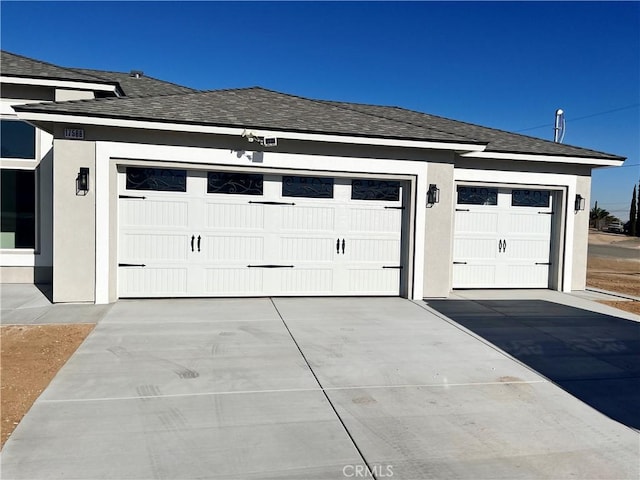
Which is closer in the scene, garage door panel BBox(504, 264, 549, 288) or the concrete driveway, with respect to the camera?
the concrete driveway

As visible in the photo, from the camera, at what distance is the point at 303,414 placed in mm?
4035

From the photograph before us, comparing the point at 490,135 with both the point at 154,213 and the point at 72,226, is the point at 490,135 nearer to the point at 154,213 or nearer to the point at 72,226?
the point at 154,213

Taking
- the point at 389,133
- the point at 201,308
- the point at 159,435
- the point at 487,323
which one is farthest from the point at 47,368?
the point at 389,133

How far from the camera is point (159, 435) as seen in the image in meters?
3.60

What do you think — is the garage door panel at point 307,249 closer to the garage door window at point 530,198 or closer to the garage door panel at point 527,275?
the garage door panel at point 527,275

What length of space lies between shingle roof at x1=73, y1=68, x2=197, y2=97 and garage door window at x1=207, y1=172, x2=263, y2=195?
434cm

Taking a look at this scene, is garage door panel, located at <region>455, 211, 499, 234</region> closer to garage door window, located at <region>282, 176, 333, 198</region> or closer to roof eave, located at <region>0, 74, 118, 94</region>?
garage door window, located at <region>282, 176, 333, 198</region>

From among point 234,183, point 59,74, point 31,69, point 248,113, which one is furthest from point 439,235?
point 31,69

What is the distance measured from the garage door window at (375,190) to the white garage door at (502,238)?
1781 millimetres

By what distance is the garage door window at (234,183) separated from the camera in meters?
8.60

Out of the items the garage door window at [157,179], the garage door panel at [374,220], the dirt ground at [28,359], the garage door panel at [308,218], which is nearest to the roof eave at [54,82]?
the garage door window at [157,179]

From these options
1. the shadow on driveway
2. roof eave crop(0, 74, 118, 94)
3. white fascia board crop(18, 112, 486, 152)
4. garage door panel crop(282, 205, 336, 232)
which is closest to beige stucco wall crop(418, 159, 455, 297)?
the shadow on driveway

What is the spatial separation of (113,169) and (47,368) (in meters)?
3.98

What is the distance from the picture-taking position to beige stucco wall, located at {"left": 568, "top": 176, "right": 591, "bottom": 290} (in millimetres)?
10914
